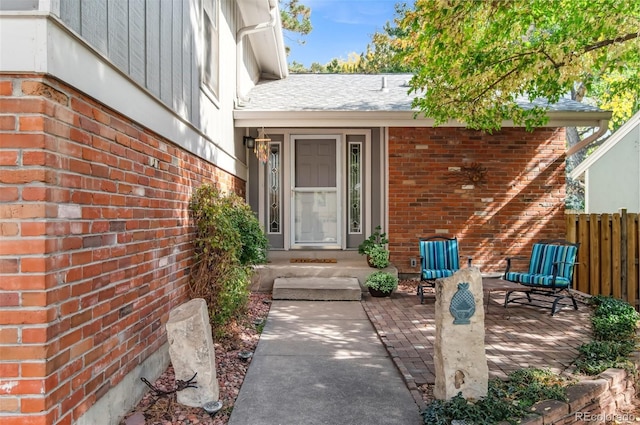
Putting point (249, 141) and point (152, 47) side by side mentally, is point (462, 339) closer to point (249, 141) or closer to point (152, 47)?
point (152, 47)

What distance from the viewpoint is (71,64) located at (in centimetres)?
228

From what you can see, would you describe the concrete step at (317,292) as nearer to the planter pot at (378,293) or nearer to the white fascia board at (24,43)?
the planter pot at (378,293)

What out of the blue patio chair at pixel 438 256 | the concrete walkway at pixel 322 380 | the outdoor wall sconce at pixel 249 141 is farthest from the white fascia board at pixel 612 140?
the concrete walkway at pixel 322 380

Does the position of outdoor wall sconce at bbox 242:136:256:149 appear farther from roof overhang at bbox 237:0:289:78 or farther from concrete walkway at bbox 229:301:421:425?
concrete walkway at bbox 229:301:421:425

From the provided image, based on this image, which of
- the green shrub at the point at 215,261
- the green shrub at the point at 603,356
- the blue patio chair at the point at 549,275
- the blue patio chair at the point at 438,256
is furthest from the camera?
the blue patio chair at the point at 438,256

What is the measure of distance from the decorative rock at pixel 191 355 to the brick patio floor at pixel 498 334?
1678 mm

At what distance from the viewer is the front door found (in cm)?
861

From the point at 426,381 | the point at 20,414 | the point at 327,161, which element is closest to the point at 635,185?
the point at 327,161

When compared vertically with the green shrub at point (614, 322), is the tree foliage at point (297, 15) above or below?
above

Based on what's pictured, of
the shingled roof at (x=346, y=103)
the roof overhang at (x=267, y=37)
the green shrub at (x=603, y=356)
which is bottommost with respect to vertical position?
the green shrub at (x=603, y=356)

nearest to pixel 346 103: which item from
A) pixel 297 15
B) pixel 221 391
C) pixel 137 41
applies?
pixel 137 41

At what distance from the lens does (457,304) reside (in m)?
3.17

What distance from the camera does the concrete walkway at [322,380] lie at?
119 inches

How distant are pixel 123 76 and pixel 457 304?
117 inches
